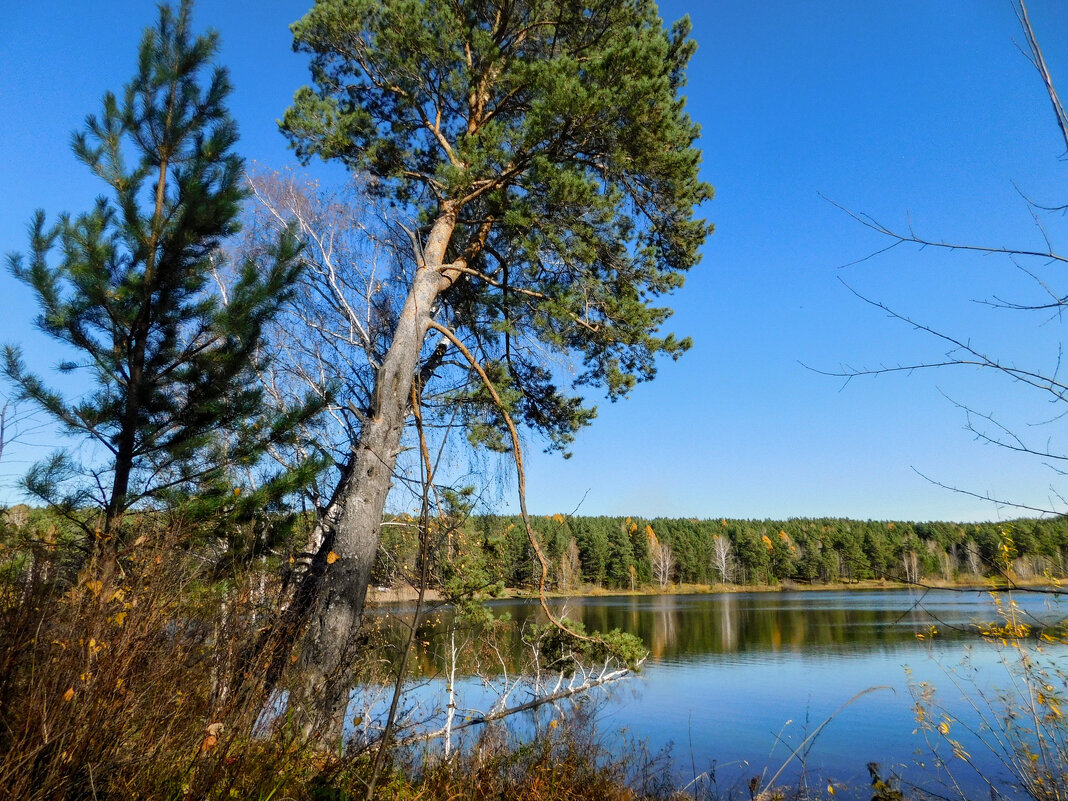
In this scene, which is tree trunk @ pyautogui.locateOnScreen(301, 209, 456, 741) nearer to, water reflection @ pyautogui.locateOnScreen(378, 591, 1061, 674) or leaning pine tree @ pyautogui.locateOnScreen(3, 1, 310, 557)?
leaning pine tree @ pyautogui.locateOnScreen(3, 1, 310, 557)

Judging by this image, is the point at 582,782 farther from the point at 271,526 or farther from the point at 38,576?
the point at 38,576

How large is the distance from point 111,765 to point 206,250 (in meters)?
3.75

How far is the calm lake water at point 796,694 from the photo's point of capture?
814 centimetres

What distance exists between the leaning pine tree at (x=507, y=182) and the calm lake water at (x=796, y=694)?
7.13 ft

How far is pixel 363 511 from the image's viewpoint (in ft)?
16.2

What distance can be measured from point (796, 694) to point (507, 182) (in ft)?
41.6

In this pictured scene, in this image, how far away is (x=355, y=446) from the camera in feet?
17.9

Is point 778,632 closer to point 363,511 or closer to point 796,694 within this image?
point 796,694

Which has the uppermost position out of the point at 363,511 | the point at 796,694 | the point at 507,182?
the point at 507,182

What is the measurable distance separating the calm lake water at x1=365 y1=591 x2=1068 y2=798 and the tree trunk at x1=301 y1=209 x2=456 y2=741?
0.53 m

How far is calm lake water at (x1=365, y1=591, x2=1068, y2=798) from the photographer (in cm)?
814

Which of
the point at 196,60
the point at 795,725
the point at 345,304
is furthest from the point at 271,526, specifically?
the point at 795,725

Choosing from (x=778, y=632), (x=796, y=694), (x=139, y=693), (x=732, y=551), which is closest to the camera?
(x=139, y=693)

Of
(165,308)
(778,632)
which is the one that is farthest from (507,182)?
(778,632)
